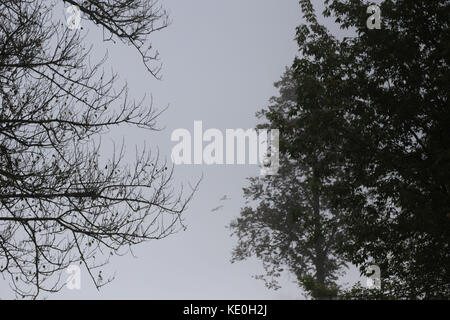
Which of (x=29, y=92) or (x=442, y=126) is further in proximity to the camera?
(x=442, y=126)

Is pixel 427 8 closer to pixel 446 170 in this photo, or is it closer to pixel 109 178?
pixel 446 170

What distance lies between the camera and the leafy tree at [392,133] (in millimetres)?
12938

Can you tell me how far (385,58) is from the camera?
551 inches

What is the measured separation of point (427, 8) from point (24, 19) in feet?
31.3

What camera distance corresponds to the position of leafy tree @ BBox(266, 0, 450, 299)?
12938 mm

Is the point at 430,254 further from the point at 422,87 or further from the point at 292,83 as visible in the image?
the point at 292,83

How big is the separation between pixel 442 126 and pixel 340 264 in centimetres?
1373

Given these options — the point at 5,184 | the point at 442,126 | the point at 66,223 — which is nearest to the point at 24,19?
the point at 5,184

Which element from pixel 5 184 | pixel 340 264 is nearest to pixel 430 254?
pixel 5 184

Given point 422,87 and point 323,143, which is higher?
point 422,87

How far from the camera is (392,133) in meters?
13.6

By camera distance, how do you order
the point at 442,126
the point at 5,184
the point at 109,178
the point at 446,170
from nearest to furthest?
the point at 5,184 → the point at 109,178 → the point at 446,170 → the point at 442,126

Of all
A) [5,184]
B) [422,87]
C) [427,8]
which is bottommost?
[5,184]

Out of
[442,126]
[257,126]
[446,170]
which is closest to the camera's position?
[446,170]
